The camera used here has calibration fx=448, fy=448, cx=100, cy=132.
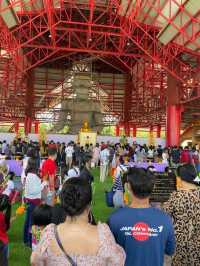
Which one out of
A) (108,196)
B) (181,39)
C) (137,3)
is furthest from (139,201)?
(181,39)

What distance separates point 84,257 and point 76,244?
0.09 metres

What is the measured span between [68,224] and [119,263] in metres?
0.37

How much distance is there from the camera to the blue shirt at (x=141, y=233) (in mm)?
3062

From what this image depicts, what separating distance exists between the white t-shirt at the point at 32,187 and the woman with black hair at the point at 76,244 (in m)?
4.37

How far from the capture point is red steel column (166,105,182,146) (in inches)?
1293

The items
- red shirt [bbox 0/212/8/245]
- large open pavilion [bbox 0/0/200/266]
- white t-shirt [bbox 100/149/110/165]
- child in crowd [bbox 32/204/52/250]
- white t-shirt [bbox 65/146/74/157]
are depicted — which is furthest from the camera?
white t-shirt [bbox 65/146/74/157]

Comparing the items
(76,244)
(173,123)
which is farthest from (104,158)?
(173,123)

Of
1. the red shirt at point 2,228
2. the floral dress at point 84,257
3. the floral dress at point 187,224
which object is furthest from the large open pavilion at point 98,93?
the red shirt at point 2,228

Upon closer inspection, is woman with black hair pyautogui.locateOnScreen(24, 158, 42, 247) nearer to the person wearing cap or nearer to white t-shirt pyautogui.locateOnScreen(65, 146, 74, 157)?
the person wearing cap

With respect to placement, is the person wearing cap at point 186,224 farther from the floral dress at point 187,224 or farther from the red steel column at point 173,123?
the red steel column at point 173,123

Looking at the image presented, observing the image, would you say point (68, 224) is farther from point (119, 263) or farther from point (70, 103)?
point (70, 103)

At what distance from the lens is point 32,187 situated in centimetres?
698

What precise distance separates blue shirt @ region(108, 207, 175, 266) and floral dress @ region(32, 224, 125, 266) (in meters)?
0.45

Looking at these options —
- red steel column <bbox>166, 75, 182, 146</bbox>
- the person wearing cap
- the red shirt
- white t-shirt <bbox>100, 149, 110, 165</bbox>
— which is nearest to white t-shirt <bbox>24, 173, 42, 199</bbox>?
the red shirt
